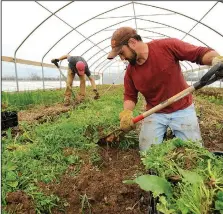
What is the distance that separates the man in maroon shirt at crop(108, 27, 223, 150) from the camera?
312 cm

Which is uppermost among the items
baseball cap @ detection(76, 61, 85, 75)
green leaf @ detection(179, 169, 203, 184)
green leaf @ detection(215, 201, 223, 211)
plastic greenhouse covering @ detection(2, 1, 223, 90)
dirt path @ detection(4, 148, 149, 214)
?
plastic greenhouse covering @ detection(2, 1, 223, 90)

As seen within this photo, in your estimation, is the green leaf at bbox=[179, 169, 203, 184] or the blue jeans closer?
the green leaf at bbox=[179, 169, 203, 184]

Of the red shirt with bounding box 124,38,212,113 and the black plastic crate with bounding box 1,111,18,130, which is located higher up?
the red shirt with bounding box 124,38,212,113

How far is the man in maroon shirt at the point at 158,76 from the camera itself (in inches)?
123

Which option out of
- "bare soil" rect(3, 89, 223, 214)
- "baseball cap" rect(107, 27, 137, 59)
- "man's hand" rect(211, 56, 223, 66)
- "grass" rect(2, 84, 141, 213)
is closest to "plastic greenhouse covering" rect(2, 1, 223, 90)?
"grass" rect(2, 84, 141, 213)

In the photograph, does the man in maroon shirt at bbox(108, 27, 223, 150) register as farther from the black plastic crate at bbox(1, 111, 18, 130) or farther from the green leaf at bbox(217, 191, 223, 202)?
the green leaf at bbox(217, 191, 223, 202)

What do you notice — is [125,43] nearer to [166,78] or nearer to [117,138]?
[166,78]

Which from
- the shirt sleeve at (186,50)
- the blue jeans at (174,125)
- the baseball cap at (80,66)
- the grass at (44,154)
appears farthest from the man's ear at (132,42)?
the baseball cap at (80,66)

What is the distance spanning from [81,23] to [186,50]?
938 centimetres

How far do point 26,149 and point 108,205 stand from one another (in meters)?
1.23

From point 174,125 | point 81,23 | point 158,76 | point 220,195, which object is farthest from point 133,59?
point 81,23

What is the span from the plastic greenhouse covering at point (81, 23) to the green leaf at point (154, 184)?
7.69 metres

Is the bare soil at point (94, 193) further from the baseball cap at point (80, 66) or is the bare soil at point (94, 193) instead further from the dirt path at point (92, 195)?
the baseball cap at point (80, 66)

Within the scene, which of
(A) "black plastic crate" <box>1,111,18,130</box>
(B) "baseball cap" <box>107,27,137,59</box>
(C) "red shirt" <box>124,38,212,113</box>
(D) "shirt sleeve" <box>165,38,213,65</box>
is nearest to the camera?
(D) "shirt sleeve" <box>165,38,213,65</box>
